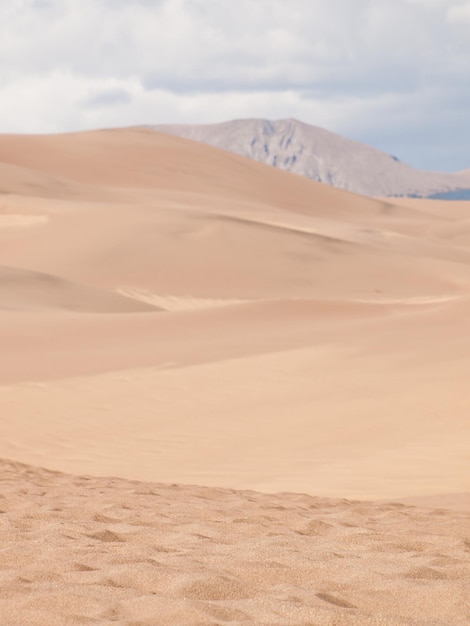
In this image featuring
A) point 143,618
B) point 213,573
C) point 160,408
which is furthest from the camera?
point 160,408

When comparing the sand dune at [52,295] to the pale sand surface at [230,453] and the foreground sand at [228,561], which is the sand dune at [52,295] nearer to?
the pale sand surface at [230,453]

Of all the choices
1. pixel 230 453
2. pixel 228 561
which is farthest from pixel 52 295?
pixel 228 561

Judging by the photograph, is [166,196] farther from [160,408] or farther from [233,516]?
[233,516]

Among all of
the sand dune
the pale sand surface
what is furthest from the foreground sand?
the sand dune

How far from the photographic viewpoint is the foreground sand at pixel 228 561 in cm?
361

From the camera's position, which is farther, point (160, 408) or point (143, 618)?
point (160, 408)

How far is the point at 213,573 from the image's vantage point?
4.20m

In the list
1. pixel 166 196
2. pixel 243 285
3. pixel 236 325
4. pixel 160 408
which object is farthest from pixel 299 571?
pixel 166 196

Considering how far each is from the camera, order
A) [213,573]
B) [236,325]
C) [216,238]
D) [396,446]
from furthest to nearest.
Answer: [216,238] → [236,325] → [396,446] → [213,573]

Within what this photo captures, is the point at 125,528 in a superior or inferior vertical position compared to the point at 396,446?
inferior

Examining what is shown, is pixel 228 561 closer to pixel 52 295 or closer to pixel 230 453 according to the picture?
pixel 230 453

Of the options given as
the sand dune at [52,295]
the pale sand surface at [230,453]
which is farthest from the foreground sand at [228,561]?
the sand dune at [52,295]

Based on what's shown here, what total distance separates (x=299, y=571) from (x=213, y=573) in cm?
40

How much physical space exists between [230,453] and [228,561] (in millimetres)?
5249
